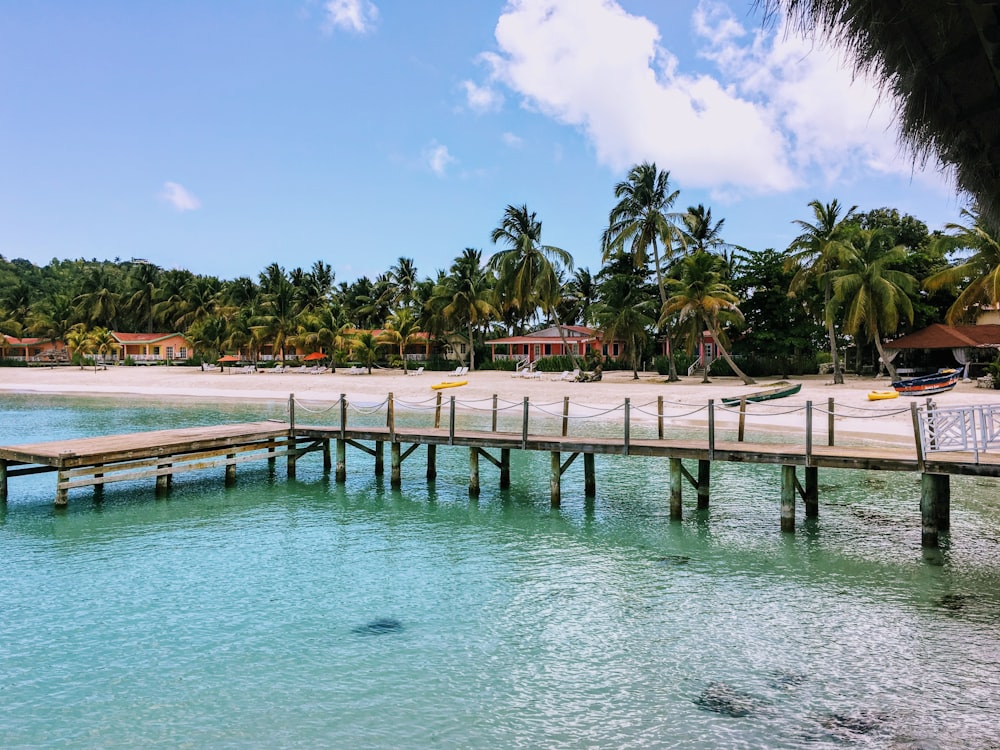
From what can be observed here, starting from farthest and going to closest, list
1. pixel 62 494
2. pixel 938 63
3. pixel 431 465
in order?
pixel 431 465 < pixel 62 494 < pixel 938 63

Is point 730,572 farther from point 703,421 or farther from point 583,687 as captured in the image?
point 703,421

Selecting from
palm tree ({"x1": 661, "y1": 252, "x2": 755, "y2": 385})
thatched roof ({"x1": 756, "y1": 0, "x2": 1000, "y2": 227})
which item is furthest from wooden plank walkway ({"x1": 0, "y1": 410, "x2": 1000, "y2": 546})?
palm tree ({"x1": 661, "y1": 252, "x2": 755, "y2": 385})

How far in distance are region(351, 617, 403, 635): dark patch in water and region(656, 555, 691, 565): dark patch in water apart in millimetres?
4799

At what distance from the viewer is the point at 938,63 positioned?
187 inches

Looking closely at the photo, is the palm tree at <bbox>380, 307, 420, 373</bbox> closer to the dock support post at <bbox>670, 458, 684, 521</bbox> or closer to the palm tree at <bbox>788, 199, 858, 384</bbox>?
the palm tree at <bbox>788, 199, 858, 384</bbox>

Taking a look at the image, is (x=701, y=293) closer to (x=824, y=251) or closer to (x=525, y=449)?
(x=824, y=251)

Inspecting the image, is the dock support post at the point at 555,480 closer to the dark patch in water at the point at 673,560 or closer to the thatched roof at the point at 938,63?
the dark patch in water at the point at 673,560

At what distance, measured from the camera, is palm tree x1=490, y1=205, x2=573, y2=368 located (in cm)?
5281

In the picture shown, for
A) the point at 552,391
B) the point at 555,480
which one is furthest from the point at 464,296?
the point at 555,480

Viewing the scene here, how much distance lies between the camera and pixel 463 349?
67.2 meters

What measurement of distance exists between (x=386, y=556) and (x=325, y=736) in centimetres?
578

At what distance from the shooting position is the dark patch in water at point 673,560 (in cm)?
1235

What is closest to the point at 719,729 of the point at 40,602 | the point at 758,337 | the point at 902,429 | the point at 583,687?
the point at 583,687

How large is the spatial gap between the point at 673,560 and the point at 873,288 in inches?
1255
